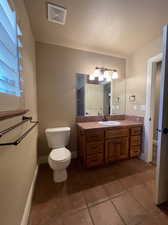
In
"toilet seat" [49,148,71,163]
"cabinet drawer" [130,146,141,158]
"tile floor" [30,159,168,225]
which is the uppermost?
"toilet seat" [49,148,71,163]

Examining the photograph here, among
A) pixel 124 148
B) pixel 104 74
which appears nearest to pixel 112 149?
pixel 124 148

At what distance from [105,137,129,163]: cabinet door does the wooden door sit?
901 mm

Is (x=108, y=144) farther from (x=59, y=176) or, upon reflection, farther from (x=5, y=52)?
(x=5, y=52)

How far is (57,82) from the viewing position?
228cm

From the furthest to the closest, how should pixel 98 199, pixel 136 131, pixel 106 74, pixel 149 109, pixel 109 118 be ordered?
1. pixel 109 118
2. pixel 106 74
3. pixel 136 131
4. pixel 149 109
5. pixel 98 199

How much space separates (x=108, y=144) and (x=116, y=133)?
273mm

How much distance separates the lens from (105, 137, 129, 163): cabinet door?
212cm

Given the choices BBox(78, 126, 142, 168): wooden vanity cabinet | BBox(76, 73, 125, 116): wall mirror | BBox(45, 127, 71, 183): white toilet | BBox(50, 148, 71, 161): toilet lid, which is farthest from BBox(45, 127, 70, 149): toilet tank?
BBox(76, 73, 125, 116): wall mirror

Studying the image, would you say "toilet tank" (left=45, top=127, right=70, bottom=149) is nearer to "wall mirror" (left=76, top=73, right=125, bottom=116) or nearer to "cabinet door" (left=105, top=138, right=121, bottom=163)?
"wall mirror" (left=76, top=73, right=125, bottom=116)

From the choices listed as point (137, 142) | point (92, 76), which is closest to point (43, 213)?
point (137, 142)

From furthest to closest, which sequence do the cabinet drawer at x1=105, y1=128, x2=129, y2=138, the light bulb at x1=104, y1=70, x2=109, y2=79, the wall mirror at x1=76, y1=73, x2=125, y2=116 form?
the light bulb at x1=104, y1=70, x2=109, y2=79 < the wall mirror at x1=76, y1=73, x2=125, y2=116 < the cabinet drawer at x1=105, y1=128, x2=129, y2=138

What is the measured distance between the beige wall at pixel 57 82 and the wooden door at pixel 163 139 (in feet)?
5.17

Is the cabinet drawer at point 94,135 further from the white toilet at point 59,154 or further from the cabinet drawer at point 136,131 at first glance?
the cabinet drawer at point 136,131

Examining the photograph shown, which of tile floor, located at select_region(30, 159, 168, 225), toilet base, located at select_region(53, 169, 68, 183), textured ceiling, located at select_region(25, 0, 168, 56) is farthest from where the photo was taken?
toilet base, located at select_region(53, 169, 68, 183)
